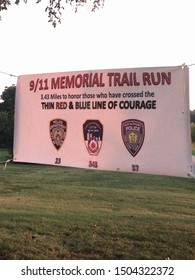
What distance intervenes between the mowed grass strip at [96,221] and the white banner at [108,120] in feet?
3.43

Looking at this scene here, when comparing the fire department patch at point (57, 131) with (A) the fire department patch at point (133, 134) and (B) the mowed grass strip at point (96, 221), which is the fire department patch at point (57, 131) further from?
(B) the mowed grass strip at point (96, 221)

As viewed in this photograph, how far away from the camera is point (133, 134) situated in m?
6.75

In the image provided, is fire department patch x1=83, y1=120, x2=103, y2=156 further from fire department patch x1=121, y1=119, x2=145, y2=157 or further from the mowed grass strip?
the mowed grass strip

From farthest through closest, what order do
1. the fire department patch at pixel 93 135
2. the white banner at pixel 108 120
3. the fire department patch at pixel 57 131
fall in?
1. the fire department patch at pixel 57 131
2. the fire department patch at pixel 93 135
3. the white banner at pixel 108 120

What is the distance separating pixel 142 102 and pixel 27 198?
223 inches

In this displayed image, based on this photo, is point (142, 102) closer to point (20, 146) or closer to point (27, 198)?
point (20, 146)

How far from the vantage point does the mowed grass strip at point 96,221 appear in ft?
21.8

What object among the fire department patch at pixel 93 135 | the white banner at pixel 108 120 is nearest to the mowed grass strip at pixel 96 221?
the white banner at pixel 108 120

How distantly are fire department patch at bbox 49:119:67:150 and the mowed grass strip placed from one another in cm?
134

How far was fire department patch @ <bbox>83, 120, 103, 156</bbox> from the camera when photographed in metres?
7.00

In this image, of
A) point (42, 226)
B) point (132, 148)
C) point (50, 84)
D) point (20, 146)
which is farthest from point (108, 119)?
point (42, 226)

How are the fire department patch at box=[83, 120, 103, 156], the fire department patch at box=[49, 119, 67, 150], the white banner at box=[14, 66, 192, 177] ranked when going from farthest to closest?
the fire department patch at box=[49, 119, 67, 150]
the fire department patch at box=[83, 120, 103, 156]
the white banner at box=[14, 66, 192, 177]

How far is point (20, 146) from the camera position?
7848mm

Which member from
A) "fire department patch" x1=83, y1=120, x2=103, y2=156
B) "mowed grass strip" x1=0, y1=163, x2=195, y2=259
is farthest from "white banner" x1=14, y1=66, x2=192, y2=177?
"mowed grass strip" x1=0, y1=163, x2=195, y2=259
